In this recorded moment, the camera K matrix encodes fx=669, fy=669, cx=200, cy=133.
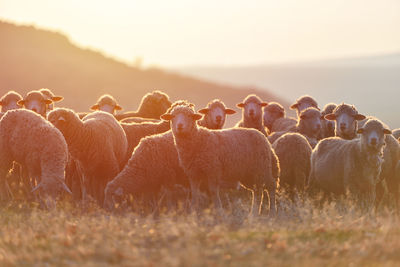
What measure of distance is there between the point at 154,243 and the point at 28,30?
52.0 meters

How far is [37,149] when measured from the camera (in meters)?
10.4

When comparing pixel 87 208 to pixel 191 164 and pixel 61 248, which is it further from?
pixel 61 248

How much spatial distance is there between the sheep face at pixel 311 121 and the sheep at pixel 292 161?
1885 mm

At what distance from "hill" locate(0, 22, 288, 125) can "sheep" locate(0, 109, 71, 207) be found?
3078 cm

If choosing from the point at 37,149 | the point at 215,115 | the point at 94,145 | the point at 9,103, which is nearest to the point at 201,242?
the point at 37,149

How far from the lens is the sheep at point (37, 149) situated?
10219 millimetres

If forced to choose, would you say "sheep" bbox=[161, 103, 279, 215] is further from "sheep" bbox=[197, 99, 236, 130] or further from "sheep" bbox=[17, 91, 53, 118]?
"sheep" bbox=[17, 91, 53, 118]

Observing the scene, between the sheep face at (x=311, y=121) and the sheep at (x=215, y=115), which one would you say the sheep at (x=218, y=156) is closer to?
the sheep at (x=215, y=115)

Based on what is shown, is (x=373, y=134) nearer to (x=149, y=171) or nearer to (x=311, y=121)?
(x=311, y=121)

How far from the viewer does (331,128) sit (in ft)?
47.6

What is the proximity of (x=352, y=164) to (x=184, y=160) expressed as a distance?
2881mm

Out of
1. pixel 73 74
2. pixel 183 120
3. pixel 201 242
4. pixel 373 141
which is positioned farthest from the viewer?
pixel 73 74

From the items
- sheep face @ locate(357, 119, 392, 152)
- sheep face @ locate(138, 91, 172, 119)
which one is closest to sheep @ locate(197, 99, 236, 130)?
sheep face @ locate(138, 91, 172, 119)

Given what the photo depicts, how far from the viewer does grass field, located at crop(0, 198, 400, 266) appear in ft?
22.6
